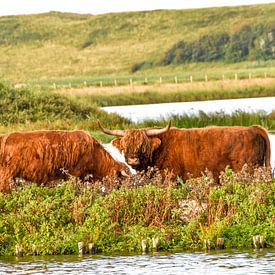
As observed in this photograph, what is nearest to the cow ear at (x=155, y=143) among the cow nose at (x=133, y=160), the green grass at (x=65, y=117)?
the cow nose at (x=133, y=160)

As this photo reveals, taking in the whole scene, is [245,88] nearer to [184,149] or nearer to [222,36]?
[184,149]

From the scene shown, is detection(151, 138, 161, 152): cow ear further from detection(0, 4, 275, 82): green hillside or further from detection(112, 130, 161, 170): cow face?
detection(0, 4, 275, 82): green hillside

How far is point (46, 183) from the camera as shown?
54.5 feet

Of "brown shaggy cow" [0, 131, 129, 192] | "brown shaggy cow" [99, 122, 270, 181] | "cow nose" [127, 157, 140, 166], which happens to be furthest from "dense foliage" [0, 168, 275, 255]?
"brown shaggy cow" [99, 122, 270, 181]

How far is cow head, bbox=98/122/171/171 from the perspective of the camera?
17297 millimetres

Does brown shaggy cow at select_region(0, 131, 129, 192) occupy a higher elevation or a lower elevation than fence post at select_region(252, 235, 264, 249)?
higher

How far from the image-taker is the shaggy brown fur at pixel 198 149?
57.2 feet

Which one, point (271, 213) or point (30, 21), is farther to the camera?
point (30, 21)

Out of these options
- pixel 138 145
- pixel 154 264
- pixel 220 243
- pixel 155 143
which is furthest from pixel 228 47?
pixel 154 264

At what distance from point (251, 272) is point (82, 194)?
337 centimetres

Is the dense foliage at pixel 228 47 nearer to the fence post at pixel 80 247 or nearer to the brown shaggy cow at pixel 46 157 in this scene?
the brown shaggy cow at pixel 46 157

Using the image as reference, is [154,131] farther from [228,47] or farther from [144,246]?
[228,47]

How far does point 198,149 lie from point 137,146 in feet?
3.13

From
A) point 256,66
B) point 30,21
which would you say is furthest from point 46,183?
point 30,21
